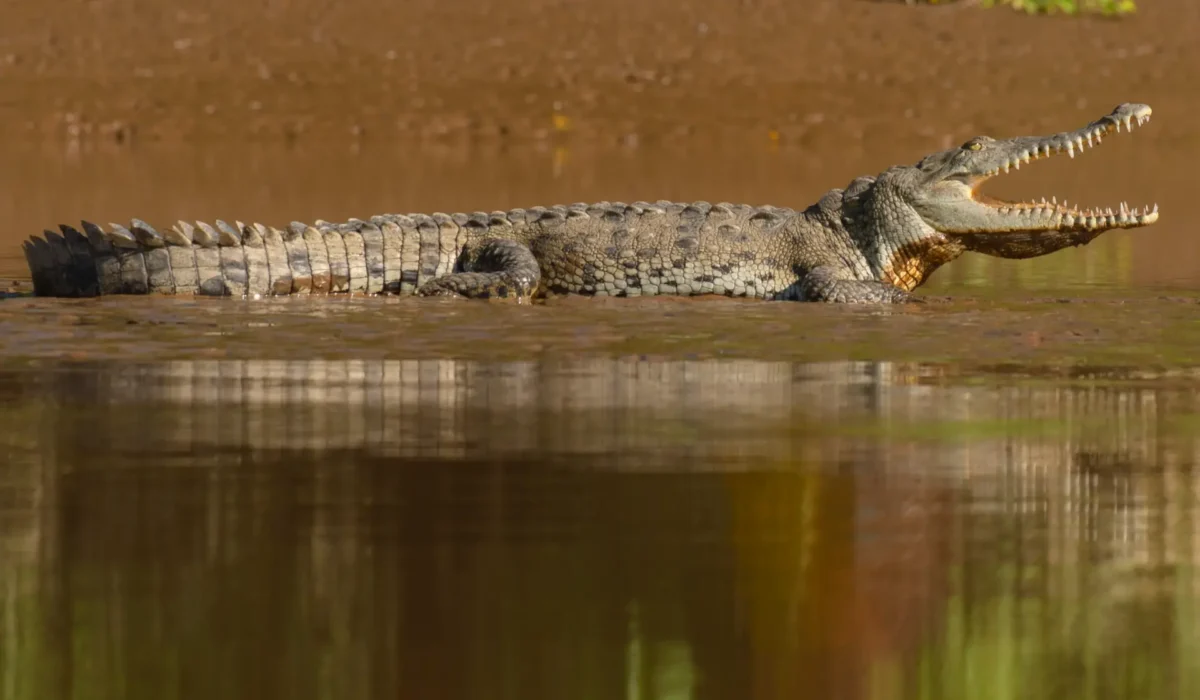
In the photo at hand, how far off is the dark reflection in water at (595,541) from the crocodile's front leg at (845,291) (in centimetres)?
315

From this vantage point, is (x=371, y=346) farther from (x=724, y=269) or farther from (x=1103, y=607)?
(x=1103, y=607)

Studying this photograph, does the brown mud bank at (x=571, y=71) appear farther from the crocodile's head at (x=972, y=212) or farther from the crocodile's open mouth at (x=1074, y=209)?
the crocodile's open mouth at (x=1074, y=209)

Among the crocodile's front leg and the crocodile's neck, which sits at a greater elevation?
the crocodile's neck

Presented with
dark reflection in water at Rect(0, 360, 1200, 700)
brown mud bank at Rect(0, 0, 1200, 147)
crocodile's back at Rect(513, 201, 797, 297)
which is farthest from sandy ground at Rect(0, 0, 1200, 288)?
Result: dark reflection in water at Rect(0, 360, 1200, 700)

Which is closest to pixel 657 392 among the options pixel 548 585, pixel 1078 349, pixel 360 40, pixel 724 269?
pixel 1078 349

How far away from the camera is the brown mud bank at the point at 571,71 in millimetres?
19672

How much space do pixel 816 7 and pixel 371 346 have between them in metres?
15.6

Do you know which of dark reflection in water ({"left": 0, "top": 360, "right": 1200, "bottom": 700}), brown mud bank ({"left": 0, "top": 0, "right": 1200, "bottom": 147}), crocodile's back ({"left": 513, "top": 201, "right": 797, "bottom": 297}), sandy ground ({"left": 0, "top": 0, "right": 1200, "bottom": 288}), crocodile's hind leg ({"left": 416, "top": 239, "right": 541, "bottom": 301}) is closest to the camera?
dark reflection in water ({"left": 0, "top": 360, "right": 1200, "bottom": 700})

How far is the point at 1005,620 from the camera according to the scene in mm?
3641

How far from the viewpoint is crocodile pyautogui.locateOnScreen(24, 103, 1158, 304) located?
9.66 metres

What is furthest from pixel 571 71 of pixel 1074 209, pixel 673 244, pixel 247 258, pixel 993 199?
pixel 1074 209

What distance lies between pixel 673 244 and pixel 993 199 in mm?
1628

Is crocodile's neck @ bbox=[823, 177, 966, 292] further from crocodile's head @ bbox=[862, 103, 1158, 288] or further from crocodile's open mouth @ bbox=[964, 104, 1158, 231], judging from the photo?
crocodile's open mouth @ bbox=[964, 104, 1158, 231]

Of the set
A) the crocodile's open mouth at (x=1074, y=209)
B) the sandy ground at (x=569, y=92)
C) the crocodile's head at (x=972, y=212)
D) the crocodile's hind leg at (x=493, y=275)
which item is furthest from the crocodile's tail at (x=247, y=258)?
the sandy ground at (x=569, y=92)
